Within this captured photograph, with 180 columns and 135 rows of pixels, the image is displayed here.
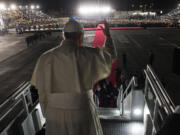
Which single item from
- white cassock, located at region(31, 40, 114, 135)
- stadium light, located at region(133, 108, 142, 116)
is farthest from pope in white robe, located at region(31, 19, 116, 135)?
stadium light, located at region(133, 108, 142, 116)

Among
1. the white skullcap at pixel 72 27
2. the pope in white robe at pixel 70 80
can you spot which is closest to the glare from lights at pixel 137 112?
the pope in white robe at pixel 70 80

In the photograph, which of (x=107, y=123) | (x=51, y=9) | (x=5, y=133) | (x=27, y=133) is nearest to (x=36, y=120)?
(x=27, y=133)

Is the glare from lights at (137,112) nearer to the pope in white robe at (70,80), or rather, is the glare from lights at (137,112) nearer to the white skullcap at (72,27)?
the pope in white robe at (70,80)

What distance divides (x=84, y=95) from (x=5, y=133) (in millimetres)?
1443

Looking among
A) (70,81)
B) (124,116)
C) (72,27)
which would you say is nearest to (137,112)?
(124,116)

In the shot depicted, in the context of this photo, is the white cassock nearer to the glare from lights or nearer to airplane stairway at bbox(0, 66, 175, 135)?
airplane stairway at bbox(0, 66, 175, 135)

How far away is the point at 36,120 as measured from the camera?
3.04 m

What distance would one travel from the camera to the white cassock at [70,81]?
1323 millimetres

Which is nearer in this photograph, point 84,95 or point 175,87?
point 84,95

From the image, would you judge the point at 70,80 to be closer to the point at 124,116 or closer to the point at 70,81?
the point at 70,81

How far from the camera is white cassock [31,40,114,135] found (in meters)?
1.32

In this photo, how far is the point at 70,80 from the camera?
1344mm

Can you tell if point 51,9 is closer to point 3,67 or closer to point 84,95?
point 3,67

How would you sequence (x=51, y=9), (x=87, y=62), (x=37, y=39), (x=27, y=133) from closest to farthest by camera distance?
(x=87, y=62) → (x=27, y=133) → (x=37, y=39) → (x=51, y=9)
